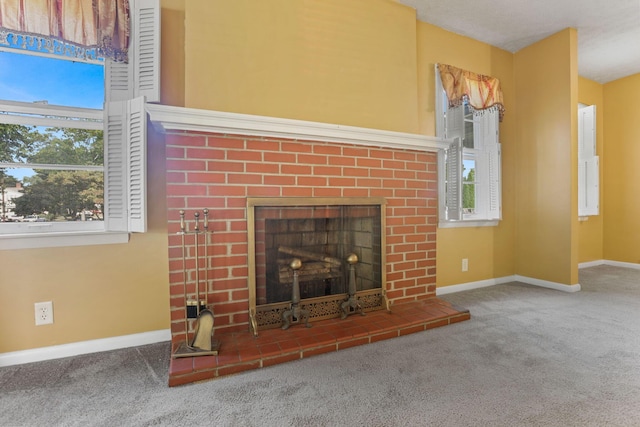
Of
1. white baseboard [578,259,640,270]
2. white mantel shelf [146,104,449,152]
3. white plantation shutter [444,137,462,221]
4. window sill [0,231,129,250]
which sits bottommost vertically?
white baseboard [578,259,640,270]

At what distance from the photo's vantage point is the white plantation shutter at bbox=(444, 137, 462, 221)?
2814mm

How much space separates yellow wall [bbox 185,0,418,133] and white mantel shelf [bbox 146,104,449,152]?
0.16m

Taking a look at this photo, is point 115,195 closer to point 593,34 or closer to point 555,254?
point 555,254

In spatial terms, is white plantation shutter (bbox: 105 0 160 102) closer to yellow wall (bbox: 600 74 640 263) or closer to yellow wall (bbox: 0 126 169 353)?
yellow wall (bbox: 0 126 169 353)

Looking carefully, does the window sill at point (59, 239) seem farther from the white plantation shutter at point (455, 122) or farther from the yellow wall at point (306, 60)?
the white plantation shutter at point (455, 122)

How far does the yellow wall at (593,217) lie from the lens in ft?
13.0

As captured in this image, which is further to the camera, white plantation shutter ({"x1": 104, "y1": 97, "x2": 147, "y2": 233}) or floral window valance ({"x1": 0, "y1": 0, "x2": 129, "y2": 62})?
white plantation shutter ({"x1": 104, "y1": 97, "x2": 147, "y2": 233})

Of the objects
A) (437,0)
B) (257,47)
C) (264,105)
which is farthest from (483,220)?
(257,47)

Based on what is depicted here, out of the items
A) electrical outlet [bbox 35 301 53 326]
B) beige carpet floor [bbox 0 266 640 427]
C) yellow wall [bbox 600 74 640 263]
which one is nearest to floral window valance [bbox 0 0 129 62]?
electrical outlet [bbox 35 301 53 326]

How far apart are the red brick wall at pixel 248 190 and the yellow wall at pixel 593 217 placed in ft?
9.97

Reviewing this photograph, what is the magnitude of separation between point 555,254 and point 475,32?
230cm

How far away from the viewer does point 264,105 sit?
203 centimetres

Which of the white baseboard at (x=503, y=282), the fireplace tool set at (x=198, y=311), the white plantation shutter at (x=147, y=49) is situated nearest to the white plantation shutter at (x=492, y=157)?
the white baseboard at (x=503, y=282)

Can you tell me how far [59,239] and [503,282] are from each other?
3803 mm
